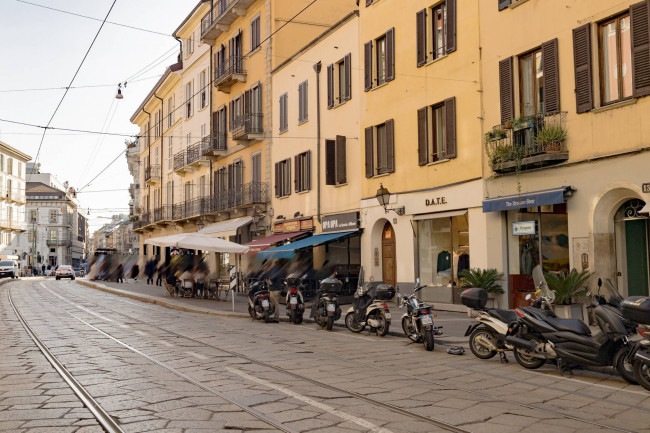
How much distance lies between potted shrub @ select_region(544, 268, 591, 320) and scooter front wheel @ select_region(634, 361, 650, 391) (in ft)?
19.7

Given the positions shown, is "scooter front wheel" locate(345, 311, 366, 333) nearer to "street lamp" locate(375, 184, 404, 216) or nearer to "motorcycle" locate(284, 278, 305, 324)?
"motorcycle" locate(284, 278, 305, 324)

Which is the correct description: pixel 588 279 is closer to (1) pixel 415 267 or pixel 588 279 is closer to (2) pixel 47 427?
(1) pixel 415 267

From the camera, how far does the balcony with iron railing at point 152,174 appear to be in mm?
52981

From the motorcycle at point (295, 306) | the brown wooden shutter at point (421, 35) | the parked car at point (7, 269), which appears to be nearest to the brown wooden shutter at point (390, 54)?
the brown wooden shutter at point (421, 35)

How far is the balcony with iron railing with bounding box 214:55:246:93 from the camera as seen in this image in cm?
3344

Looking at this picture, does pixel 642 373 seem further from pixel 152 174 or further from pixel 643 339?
pixel 152 174

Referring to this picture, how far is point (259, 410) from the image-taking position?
262 inches

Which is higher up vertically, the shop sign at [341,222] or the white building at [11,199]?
the white building at [11,199]

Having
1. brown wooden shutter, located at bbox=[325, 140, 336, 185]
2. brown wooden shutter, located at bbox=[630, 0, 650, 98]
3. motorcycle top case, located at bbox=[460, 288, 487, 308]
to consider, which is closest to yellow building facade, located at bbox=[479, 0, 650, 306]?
brown wooden shutter, located at bbox=[630, 0, 650, 98]

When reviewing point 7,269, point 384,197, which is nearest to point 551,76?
point 384,197

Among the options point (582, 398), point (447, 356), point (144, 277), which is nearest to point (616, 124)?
point (447, 356)

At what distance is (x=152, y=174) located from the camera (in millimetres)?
54125

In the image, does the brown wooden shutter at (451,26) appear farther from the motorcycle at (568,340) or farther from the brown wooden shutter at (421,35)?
the motorcycle at (568,340)

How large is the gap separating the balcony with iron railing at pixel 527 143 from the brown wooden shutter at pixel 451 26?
3.27 metres
